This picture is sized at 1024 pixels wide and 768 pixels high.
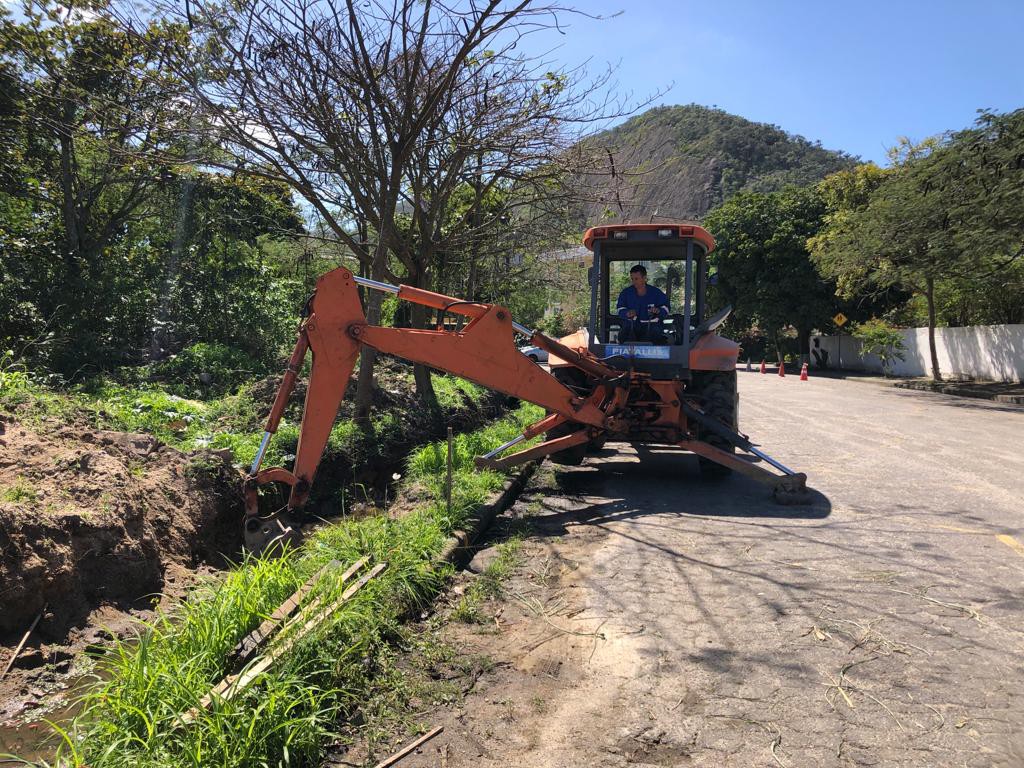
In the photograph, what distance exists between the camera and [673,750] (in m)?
2.77

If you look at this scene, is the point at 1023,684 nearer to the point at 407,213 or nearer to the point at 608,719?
the point at 608,719

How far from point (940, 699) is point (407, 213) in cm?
1183

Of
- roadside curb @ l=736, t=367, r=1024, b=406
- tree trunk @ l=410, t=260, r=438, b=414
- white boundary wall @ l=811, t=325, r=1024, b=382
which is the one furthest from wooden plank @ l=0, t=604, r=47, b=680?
white boundary wall @ l=811, t=325, r=1024, b=382

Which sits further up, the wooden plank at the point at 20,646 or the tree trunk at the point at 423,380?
the tree trunk at the point at 423,380

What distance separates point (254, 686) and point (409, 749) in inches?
27.4

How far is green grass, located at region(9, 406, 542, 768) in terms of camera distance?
2.52m

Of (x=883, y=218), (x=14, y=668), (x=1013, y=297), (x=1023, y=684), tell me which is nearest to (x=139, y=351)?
(x=14, y=668)

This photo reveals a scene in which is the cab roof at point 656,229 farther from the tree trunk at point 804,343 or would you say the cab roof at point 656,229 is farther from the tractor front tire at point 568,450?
the tree trunk at point 804,343

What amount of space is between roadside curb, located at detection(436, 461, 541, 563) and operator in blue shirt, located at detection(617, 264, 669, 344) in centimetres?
201

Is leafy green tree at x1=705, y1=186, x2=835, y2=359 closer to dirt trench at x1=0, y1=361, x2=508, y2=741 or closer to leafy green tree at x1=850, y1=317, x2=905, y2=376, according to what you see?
leafy green tree at x1=850, y1=317, x2=905, y2=376

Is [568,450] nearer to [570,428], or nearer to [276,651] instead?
[570,428]

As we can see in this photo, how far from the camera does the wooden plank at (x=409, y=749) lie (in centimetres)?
268

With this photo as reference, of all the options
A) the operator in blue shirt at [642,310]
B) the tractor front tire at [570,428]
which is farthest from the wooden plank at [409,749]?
the operator in blue shirt at [642,310]

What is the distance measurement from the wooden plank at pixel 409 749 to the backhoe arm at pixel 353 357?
237 cm
